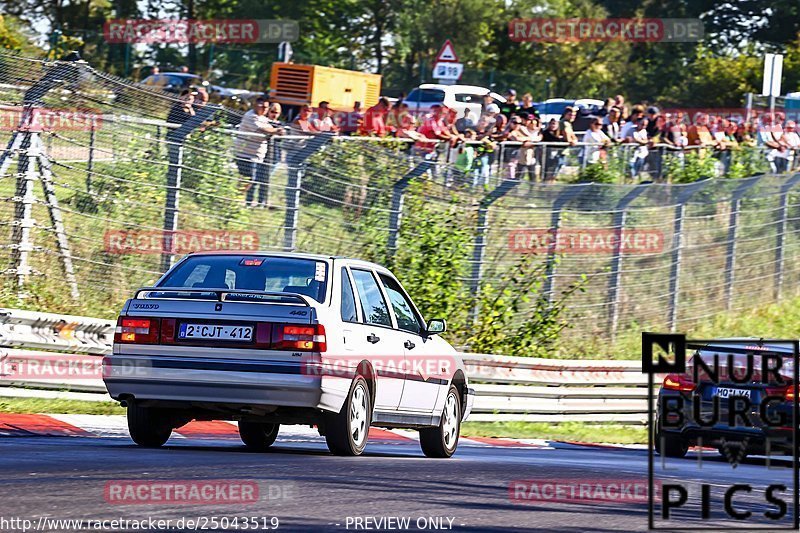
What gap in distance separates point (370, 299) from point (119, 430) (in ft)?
9.05

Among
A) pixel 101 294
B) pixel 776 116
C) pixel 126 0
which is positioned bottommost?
pixel 101 294

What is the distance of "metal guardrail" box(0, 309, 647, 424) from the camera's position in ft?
46.0

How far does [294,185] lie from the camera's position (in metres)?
18.5

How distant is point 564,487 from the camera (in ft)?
31.8

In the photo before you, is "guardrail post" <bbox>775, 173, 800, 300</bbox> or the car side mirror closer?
the car side mirror

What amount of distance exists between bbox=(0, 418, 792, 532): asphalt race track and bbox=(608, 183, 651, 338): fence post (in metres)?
10.3

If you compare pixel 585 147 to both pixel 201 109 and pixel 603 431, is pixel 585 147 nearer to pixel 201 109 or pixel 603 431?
pixel 603 431

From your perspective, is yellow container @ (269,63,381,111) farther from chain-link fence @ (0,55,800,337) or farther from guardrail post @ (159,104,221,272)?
guardrail post @ (159,104,221,272)

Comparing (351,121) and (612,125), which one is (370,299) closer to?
(351,121)

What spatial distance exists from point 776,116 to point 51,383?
23.7 metres

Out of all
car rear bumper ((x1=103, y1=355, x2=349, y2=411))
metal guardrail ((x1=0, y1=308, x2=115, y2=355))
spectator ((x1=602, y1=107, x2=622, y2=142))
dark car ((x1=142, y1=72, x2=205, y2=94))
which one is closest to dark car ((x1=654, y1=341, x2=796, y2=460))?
car rear bumper ((x1=103, y1=355, x2=349, y2=411))

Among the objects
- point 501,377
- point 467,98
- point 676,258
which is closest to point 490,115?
point 676,258

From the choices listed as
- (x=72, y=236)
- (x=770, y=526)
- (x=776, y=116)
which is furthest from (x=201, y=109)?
(x=776, y=116)
